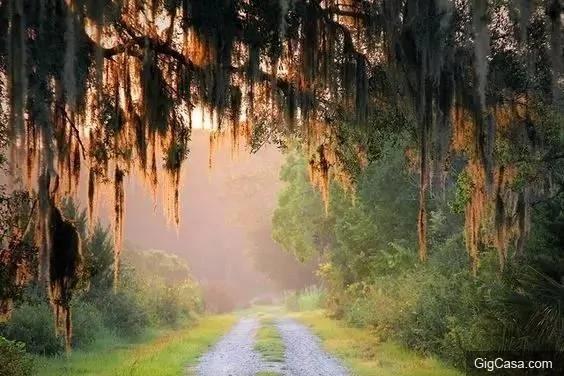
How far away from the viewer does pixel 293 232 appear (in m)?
35.8

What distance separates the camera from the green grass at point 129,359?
14762 mm

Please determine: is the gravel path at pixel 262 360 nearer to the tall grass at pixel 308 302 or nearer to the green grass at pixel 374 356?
the green grass at pixel 374 356

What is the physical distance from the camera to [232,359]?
17.2 m

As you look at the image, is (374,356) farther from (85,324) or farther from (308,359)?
(85,324)

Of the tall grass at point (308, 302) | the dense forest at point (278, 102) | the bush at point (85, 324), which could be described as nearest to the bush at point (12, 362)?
the dense forest at point (278, 102)

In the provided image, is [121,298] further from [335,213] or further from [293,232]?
[293,232]

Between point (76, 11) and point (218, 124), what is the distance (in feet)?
7.56

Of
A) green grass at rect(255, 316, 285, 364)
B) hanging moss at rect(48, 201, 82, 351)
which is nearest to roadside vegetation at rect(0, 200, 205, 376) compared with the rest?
hanging moss at rect(48, 201, 82, 351)

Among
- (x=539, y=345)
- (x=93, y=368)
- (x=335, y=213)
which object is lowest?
(x=93, y=368)

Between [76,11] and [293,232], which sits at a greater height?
[76,11]

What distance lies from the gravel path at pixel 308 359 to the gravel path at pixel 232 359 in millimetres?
817

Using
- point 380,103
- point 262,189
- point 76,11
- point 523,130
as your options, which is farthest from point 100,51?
point 262,189

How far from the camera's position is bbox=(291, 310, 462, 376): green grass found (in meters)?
14.1

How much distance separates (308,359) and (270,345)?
3.70 m
